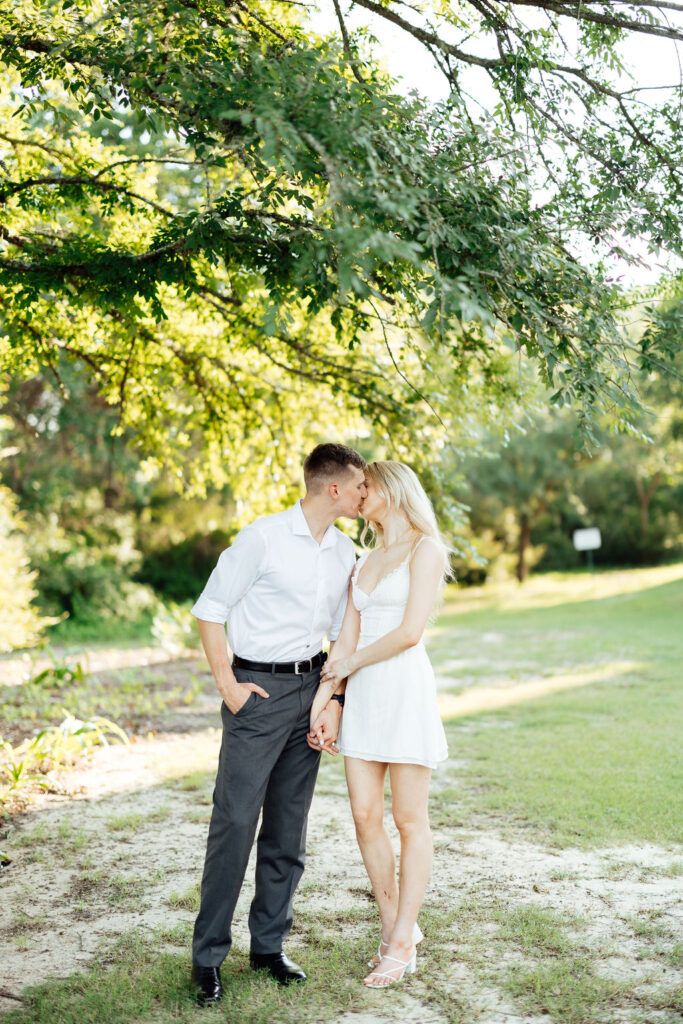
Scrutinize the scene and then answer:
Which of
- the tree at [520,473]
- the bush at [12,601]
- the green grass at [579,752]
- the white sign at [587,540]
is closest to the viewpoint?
the green grass at [579,752]

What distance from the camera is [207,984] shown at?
3.65 meters

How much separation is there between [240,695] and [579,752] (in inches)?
207

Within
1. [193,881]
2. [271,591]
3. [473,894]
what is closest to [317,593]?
[271,591]

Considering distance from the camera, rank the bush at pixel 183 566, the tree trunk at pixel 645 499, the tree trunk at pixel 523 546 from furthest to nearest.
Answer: the tree trunk at pixel 645 499, the tree trunk at pixel 523 546, the bush at pixel 183 566

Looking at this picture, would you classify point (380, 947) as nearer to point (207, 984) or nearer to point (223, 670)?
point (207, 984)

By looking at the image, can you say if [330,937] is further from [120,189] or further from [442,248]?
[120,189]

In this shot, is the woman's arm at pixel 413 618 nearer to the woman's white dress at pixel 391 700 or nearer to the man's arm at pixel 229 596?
the woman's white dress at pixel 391 700

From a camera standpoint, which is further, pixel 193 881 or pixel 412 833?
pixel 193 881

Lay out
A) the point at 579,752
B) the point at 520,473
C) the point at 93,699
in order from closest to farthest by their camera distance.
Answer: the point at 579,752
the point at 93,699
the point at 520,473

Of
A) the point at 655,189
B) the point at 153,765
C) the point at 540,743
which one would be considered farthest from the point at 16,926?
the point at 540,743

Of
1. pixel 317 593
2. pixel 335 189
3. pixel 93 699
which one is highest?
pixel 335 189

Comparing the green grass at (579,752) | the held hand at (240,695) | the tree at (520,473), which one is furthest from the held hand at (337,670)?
the tree at (520,473)

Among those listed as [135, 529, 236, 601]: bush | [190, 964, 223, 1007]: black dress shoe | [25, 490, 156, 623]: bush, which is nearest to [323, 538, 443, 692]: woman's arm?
[190, 964, 223, 1007]: black dress shoe

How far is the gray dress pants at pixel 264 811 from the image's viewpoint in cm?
371
